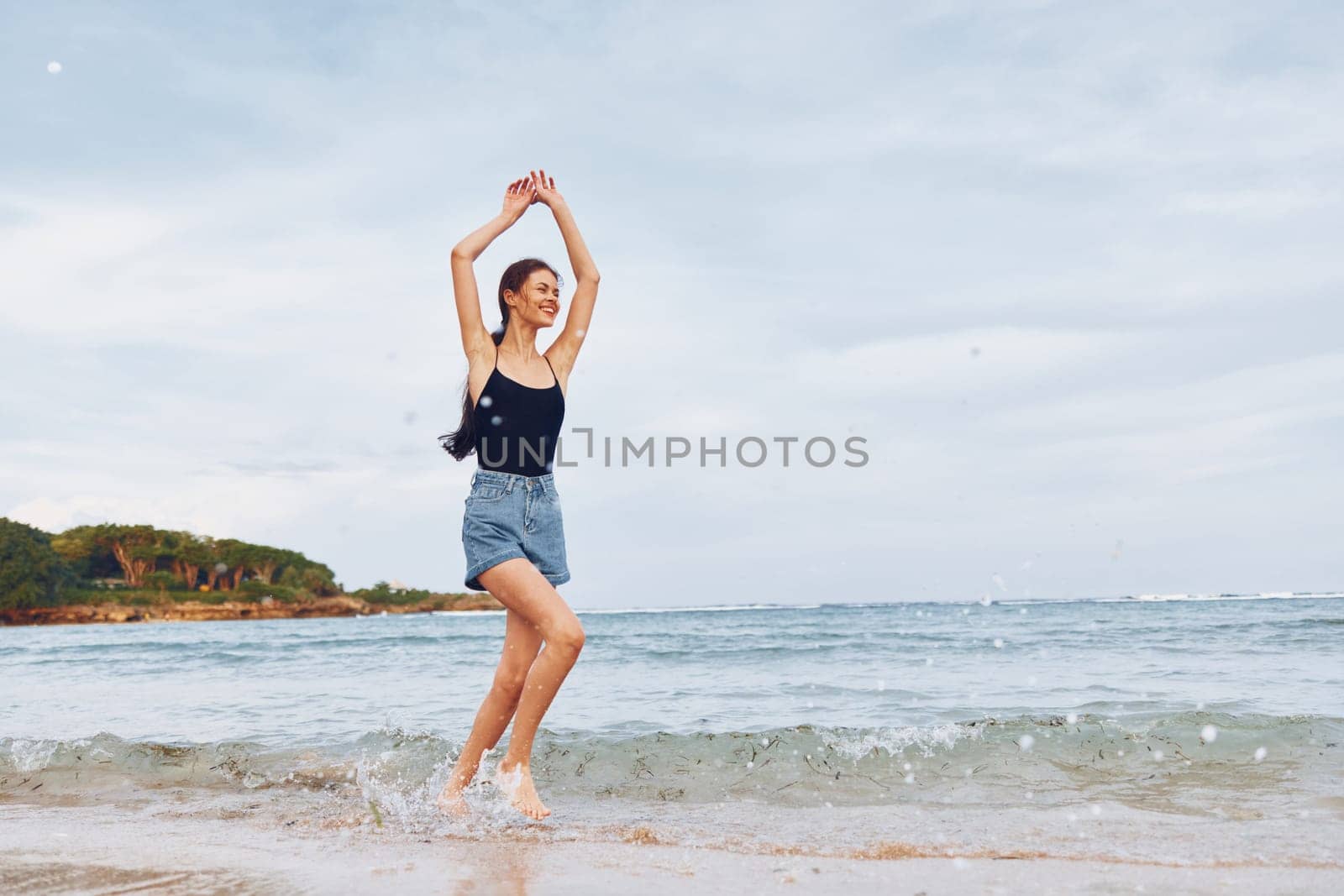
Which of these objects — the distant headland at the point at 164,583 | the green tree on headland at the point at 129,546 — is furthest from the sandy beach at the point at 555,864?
the green tree on headland at the point at 129,546

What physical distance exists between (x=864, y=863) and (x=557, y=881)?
905 mm

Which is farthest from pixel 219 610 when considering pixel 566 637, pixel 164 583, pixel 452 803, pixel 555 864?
pixel 555 864

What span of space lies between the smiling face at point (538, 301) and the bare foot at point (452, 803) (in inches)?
73.3

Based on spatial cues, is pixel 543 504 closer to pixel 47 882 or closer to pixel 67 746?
pixel 47 882

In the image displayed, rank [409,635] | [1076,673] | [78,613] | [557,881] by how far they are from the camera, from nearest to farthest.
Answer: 1. [557,881]
2. [1076,673]
3. [409,635]
4. [78,613]

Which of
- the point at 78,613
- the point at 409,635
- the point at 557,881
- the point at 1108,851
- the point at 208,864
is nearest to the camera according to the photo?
the point at 557,881

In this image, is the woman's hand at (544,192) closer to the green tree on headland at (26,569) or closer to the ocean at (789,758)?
the ocean at (789,758)

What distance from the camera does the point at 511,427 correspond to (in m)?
3.70

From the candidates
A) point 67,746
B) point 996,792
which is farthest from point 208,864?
point 67,746

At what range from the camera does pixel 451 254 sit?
3805 millimetres

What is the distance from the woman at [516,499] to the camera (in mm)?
3570

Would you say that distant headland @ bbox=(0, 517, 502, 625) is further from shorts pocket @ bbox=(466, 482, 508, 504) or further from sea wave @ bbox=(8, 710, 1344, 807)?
shorts pocket @ bbox=(466, 482, 508, 504)

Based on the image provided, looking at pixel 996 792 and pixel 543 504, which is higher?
pixel 543 504

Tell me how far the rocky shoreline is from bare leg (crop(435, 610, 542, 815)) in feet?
163
